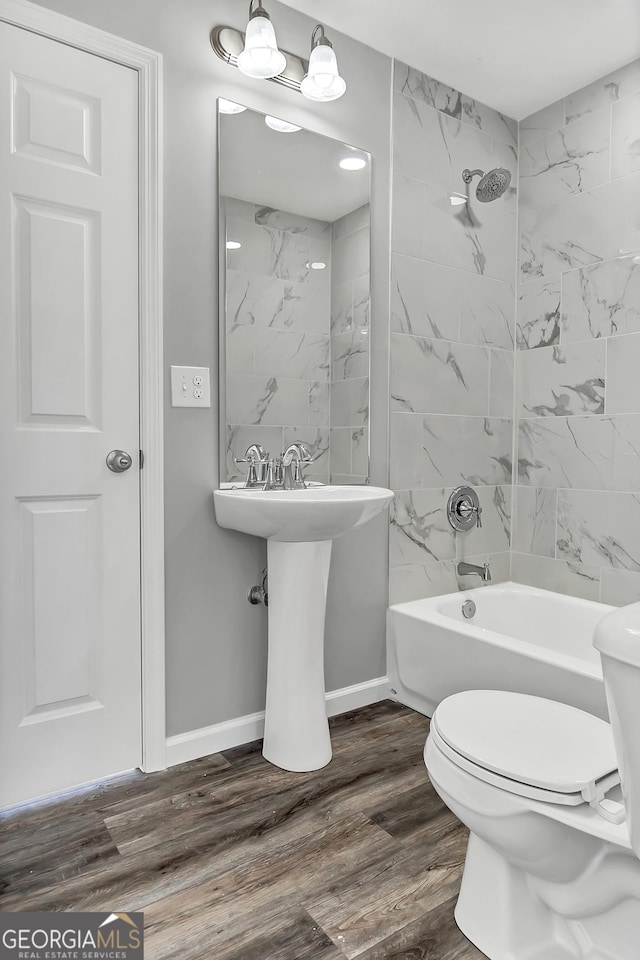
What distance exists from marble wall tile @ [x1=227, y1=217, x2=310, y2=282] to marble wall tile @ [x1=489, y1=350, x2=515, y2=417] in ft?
3.47

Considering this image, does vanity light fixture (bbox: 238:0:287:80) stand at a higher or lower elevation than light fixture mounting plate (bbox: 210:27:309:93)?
lower

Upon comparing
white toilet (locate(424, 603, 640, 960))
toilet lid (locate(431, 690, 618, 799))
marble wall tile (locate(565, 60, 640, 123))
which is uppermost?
marble wall tile (locate(565, 60, 640, 123))

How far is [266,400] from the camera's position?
2.10 metres

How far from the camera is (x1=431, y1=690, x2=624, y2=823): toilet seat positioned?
3.60 ft

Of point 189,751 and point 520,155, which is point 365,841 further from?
point 520,155

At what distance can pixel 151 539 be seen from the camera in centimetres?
188

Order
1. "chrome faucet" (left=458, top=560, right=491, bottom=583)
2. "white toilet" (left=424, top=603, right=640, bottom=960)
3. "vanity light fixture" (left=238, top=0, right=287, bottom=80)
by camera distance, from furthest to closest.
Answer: "chrome faucet" (left=458, top=560, right=491, bottom=583) < "vanity light fixture" (left=238, top=0, right=287, bottom=80) < "white toilet" (left=424, top=603, right=640, bottom=960)

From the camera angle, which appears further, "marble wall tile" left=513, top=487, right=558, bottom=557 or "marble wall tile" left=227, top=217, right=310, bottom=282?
"marble wall tile" left=513, top=487, right=558, bottom=557

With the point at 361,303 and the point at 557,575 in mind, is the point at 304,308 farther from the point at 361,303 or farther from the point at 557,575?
the point at 557,575

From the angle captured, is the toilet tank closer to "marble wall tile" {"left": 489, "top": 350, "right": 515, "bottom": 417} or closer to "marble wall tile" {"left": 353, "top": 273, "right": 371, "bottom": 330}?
"marble wall tile" {"left": 353, "top": 273, "right": 371, "bottom": 330}

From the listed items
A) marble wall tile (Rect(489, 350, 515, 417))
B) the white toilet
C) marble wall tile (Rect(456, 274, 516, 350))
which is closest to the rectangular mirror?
marble wall tile (Rect(456, 274, 516, 350))

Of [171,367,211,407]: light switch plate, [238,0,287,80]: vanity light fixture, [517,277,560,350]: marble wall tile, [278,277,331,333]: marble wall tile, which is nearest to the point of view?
[238,0,287,80]: vanity light fixture

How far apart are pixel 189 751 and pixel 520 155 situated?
9.40 ft

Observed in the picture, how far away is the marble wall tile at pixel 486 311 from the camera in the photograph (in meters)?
2.66
